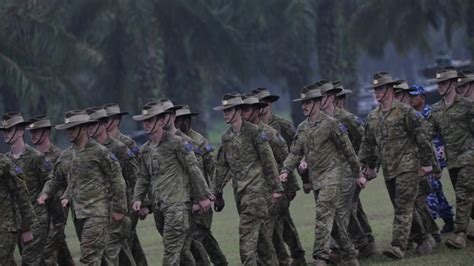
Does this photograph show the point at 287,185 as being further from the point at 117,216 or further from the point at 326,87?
the point at 117,216

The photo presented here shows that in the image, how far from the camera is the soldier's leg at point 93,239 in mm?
12852

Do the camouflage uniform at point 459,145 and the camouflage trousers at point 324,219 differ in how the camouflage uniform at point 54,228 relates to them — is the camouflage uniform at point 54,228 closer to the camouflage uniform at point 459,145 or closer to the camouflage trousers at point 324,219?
the camouflage trousers at point 324,219

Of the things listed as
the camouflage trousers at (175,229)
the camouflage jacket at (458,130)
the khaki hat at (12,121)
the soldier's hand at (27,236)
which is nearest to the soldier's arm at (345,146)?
the camouflage jacket at (458,130)

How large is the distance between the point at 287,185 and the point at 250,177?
1078 mm

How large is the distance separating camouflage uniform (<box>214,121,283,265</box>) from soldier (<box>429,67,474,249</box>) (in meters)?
2.41

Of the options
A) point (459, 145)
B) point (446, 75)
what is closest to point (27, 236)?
point (459, 145)

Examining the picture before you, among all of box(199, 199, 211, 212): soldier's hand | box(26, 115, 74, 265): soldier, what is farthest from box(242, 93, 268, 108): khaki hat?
box(26, 115, 74, 265): soldier

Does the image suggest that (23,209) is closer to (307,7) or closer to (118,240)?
(118,240)

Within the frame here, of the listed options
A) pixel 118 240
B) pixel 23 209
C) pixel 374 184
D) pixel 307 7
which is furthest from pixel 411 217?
pixel 307 7

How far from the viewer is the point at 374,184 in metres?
27.1

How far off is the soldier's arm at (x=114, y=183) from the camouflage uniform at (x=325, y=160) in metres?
2.00

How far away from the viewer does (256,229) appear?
13523 mm

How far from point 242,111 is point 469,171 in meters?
2.91

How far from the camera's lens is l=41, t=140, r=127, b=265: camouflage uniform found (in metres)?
13.1
